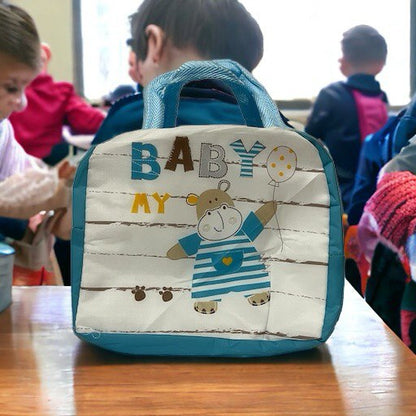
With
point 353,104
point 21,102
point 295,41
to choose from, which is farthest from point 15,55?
point 295,41

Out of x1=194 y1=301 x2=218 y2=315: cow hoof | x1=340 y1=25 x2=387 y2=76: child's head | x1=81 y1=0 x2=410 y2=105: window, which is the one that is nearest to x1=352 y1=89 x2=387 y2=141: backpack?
x1=340 y1=25 x2=387 y2=76: child's head

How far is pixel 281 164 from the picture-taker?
67cm

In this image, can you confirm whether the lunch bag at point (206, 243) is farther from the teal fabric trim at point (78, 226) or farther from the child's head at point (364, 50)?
the child's head at point (364, 50)

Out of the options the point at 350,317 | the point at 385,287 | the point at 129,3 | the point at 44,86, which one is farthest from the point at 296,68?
the point at 350,317

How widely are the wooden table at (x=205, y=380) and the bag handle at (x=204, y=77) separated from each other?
23 centimetres

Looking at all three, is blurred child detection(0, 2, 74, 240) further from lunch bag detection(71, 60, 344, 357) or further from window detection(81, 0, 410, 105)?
window detection(81, 0, 410, 105)

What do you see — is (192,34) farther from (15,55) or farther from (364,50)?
(364,50)

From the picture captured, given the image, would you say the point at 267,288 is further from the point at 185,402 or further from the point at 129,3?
the point at 129,3

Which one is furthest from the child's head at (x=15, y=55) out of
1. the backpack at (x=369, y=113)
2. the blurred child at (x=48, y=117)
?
the backpack at (x=369, y=113)

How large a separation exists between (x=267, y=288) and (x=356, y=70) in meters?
2.32

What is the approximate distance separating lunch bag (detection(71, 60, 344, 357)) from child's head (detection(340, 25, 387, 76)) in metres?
2.26

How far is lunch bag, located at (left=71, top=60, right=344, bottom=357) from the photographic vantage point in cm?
65

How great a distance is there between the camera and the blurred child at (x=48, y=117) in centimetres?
238

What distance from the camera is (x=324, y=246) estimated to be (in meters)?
0.67
